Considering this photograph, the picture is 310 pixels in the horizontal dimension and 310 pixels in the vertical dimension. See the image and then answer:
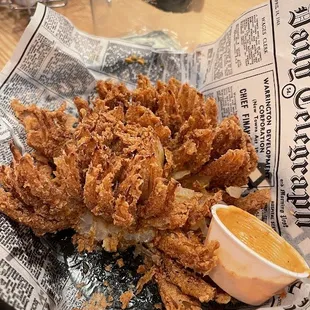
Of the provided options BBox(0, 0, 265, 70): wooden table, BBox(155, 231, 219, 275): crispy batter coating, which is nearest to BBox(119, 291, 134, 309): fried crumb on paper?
BBox(155, 231, 219, 275): crispy batter coating

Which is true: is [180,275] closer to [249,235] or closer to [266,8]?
[249,235]

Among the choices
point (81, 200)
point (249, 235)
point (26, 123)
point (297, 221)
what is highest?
point (26, 123)

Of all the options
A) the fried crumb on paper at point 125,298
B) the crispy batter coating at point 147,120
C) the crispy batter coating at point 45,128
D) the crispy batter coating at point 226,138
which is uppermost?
the crispy batter coating at point 45,128

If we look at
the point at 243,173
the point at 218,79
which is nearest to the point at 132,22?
the point at 218,79

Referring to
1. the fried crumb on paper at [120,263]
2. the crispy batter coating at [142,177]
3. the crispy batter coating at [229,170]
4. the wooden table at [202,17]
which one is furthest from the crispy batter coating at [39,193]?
the wooden table at [202,17]

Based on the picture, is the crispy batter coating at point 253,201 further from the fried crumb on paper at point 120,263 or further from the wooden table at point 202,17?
the wooden table at point 202,17

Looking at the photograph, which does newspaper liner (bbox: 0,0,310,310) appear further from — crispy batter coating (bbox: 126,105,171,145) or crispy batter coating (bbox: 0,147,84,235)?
crispy batter coating (bbox: 126,105,171,145)
